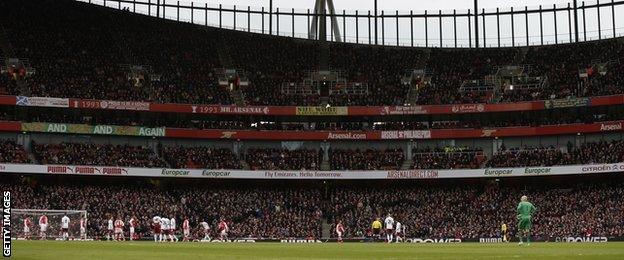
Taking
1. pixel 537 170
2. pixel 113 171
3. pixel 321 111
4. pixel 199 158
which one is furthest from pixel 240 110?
pixel 537 170

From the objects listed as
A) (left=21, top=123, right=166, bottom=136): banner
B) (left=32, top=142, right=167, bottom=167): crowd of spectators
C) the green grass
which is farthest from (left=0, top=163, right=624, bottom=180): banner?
the green grass

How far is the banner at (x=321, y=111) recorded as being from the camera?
75875 millimetres

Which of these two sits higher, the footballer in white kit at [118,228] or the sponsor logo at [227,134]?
the sponsor logo at [227,134]

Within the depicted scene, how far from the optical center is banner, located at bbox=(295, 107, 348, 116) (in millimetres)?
75875

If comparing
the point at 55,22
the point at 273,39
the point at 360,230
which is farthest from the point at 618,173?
the point at 55,22

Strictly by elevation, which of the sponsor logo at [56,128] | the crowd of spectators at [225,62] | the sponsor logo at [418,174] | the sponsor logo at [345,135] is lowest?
the sponsor logo at [418,174]

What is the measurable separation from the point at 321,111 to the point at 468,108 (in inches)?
516

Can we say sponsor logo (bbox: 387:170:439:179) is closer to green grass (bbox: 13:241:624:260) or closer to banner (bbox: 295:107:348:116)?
banner (bbox: 295:107:348:116)

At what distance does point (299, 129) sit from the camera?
7719cm

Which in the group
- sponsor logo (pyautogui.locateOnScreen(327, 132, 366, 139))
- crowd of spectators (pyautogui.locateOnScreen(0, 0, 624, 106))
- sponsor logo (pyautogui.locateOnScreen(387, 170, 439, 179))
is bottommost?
sponsor logo (pyautogui.locateOnScreen(387, 170, 439, 179))

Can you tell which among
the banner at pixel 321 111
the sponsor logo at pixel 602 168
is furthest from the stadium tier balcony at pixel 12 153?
the sponsor logo at pixel 602 168

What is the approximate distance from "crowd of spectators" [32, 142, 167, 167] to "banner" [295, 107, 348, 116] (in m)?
13.2

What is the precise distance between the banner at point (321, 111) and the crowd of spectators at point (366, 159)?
3.35 meters

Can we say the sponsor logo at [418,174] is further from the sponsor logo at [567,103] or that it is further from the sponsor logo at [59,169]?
the sponsor logo at [59,169]
